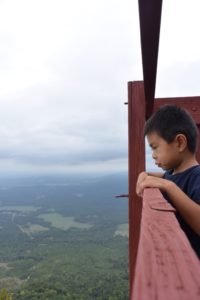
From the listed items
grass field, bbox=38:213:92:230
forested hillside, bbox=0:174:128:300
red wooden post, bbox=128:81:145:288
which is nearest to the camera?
red wooden post, bbox=128:81:145:288

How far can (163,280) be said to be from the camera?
12.0 inches

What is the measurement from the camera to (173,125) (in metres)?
1.35

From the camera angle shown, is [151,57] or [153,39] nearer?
[153,39]

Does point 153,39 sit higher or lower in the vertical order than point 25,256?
higher

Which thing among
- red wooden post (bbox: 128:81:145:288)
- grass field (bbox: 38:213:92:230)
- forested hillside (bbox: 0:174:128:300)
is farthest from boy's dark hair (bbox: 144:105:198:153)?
grass field (bbox: 38:213:92:230)

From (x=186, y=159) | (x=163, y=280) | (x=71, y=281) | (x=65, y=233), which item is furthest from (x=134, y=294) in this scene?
(x=65, y=233)

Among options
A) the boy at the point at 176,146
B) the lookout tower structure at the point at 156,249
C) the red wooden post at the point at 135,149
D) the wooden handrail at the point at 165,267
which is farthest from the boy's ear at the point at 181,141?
the wooden handrail at the point at 165,267

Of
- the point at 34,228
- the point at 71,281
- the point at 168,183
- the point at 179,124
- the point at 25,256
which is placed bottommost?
the point at 34,228

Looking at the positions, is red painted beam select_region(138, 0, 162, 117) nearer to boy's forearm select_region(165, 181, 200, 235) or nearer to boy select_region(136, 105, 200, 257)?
boy select_region(136, 105, 200, 257)

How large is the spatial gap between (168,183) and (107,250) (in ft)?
242

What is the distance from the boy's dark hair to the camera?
1341 mm

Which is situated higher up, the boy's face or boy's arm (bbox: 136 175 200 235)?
the boy's face

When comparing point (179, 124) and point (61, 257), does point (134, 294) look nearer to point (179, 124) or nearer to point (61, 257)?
point (179, 124)

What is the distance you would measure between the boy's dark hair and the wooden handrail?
0.86m
